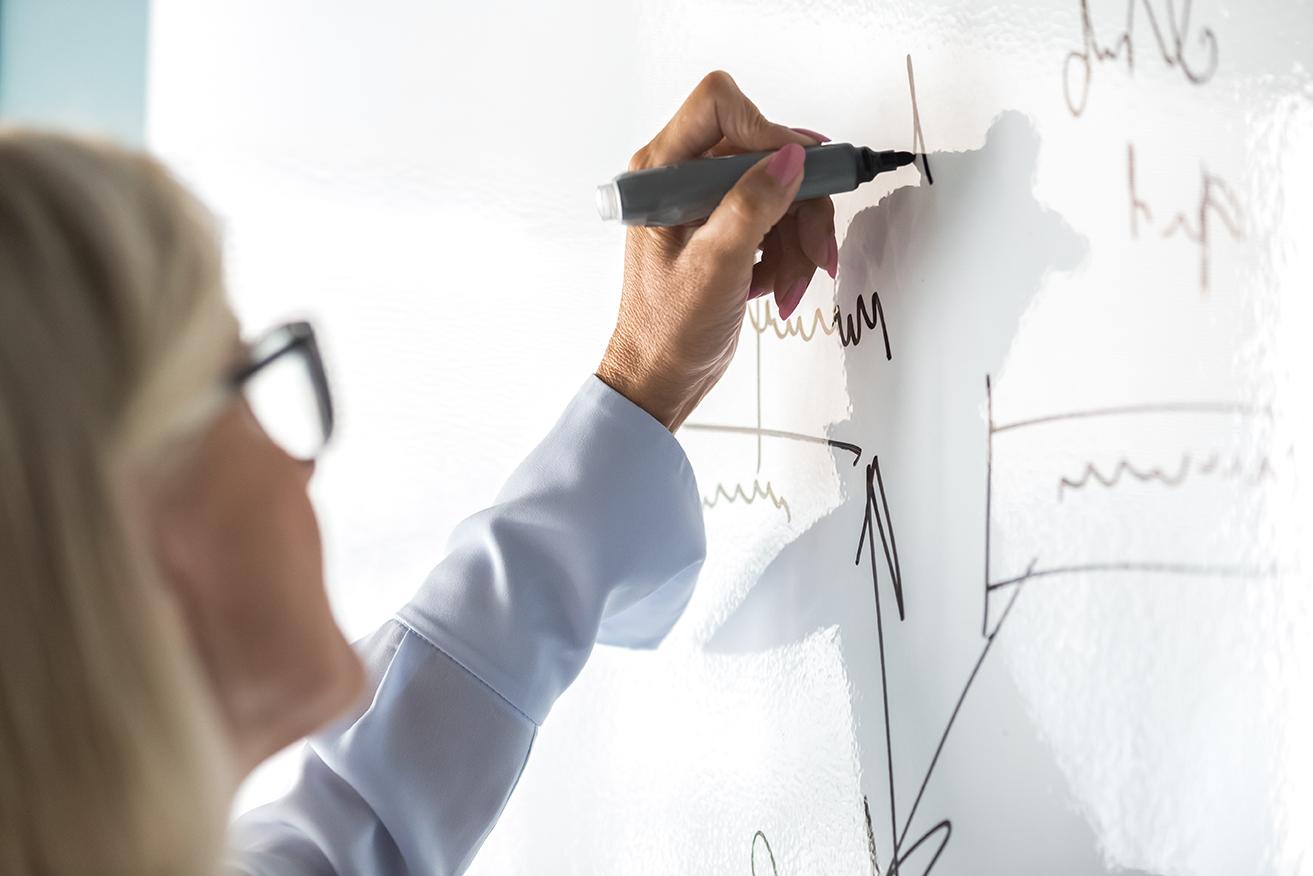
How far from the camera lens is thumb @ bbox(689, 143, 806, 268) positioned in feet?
1.37

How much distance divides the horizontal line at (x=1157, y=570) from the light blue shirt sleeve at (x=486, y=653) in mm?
171

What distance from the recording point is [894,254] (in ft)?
1.49

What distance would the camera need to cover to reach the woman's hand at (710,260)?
0.42 meters

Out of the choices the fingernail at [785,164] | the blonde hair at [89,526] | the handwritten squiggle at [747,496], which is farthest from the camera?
the handwritten squiggle at [747,496]

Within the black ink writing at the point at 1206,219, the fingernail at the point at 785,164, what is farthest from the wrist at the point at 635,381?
the black ink writing at the point at 1206,219

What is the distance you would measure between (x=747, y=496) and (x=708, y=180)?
17 cm

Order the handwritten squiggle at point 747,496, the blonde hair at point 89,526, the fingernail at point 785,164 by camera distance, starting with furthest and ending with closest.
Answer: the handwritten squiggle at point 747,496 < the fingernail at point 785,164 < the blonde hair at point 89,526

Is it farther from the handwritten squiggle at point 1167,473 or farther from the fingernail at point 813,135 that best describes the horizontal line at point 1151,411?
the fingernail at point 813,135

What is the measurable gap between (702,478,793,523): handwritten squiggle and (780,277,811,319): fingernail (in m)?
0.08

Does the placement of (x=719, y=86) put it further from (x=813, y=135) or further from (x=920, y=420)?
(x=920, y=420)

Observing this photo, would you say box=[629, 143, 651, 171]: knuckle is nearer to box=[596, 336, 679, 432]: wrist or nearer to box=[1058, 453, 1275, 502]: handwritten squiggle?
box=[596, 336, 679, 432]: wrist

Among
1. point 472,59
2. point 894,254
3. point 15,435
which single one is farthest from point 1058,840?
point 472,59

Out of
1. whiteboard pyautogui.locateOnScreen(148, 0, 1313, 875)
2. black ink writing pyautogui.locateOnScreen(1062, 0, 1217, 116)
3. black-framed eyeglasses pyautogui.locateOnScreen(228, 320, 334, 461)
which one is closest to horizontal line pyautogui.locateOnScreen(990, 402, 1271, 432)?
whiteboard pyautogui.locateOnScreen(148, 0, 1313, 875)

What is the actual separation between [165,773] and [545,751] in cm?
36
